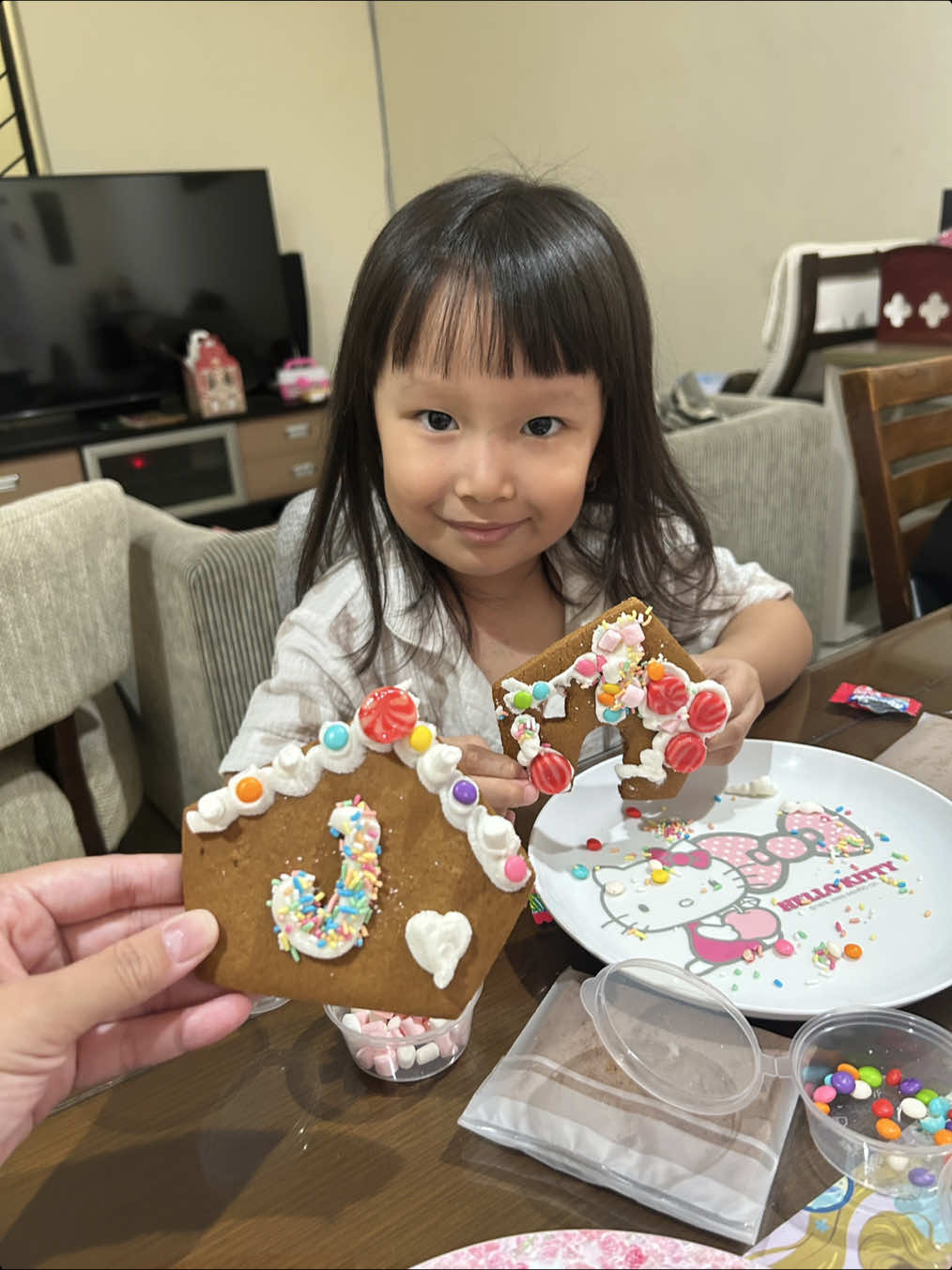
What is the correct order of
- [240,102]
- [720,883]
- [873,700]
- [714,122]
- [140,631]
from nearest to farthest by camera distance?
[720,883], [873,700], [140,631], [714,122], [240,102]

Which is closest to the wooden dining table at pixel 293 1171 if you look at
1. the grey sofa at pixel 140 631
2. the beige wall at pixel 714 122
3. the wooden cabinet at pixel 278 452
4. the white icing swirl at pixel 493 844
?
the white icing swirl at pixel 493 844

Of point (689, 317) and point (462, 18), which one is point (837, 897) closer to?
point (689, 317)

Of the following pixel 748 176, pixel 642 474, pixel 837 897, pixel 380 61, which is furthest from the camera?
pixel 380 61

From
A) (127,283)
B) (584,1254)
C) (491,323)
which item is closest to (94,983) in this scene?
(584,1254)

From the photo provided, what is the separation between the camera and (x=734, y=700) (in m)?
0.87

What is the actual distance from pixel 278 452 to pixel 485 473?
11.5 ft

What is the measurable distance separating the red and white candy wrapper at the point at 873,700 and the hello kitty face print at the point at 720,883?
0.20 meters

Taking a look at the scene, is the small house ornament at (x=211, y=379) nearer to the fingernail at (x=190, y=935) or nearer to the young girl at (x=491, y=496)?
the young girl at (x=491, y=496)

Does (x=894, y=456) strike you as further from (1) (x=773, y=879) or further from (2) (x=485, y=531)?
(1) (x=773, y=879)

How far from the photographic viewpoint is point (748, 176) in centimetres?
312

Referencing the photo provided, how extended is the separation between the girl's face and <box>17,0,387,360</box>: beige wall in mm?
3839

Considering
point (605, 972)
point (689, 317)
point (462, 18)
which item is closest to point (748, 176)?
point (689, 317)

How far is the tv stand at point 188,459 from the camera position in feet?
11.9

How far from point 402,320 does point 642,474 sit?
0.34 meters
